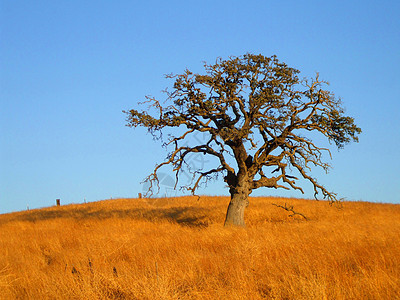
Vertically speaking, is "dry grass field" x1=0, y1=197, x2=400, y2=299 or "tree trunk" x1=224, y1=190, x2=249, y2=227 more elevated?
"tree trunk" x1=224, y1=190, x2=249, y2=227

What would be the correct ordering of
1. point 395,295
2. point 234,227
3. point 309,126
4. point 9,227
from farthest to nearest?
point 9,227
point 309,126
point 234,227
point 395,295

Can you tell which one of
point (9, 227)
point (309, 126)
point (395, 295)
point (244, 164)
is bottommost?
point (395, 295)

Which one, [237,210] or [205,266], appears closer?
[205,266]

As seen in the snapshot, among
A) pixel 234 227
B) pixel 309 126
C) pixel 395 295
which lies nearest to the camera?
pixel 395 295

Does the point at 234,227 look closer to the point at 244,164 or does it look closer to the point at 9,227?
the point at 244,164

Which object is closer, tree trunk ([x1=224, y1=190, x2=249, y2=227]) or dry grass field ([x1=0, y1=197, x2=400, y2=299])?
dry grass field ([x1=0, y1=197, x2=400, y2=299])

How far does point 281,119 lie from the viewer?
19719 mm

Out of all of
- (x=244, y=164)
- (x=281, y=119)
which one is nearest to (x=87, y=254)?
(x=244, y=164)

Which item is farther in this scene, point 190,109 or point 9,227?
point 9,227

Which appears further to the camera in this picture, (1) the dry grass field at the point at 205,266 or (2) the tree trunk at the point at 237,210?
(2) the tree trunk at the point at 237,210

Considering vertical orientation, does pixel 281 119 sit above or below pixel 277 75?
below

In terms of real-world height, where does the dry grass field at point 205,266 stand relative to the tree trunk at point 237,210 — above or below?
below

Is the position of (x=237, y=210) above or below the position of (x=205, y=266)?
above

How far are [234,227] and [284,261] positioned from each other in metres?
8.70
